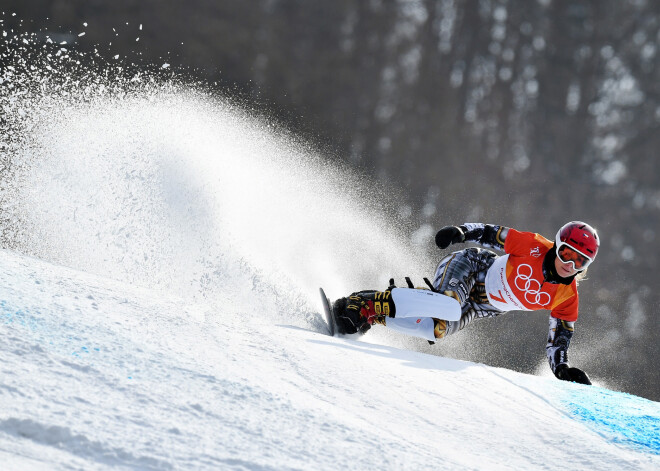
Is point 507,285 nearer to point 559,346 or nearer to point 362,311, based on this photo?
point 559,346

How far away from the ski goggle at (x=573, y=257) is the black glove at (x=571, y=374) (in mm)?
512

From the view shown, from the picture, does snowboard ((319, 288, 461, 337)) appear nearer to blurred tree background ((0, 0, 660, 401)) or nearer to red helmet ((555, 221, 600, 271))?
red helmet ((555, 221, 600, 271))

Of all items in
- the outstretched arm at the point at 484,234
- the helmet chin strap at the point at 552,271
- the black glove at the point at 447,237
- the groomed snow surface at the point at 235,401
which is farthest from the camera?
the outstretched arm at the point at 484,234

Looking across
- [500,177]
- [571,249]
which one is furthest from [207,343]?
[500,177]

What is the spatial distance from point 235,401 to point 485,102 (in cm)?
901

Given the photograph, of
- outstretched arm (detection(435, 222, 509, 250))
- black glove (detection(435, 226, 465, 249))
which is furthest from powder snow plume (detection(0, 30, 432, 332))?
outstretched arm (detection(435, 222, 509, 250))

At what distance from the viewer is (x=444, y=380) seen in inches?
87.4

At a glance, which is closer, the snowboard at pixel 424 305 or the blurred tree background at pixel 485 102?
the snowboard at pixel 424 305

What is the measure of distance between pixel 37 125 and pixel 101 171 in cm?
93

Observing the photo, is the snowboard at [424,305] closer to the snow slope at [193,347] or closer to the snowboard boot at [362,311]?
the snowboard boot at [362,311]

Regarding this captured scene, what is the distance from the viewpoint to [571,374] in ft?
9.80

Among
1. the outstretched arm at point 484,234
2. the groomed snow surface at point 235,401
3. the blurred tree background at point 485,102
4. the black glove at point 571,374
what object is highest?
the blurred tree background at point 485,102

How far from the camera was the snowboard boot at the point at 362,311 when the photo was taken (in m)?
3.13

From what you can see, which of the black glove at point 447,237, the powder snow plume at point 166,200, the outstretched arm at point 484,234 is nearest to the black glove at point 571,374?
the outstretched arm at point 484,234
